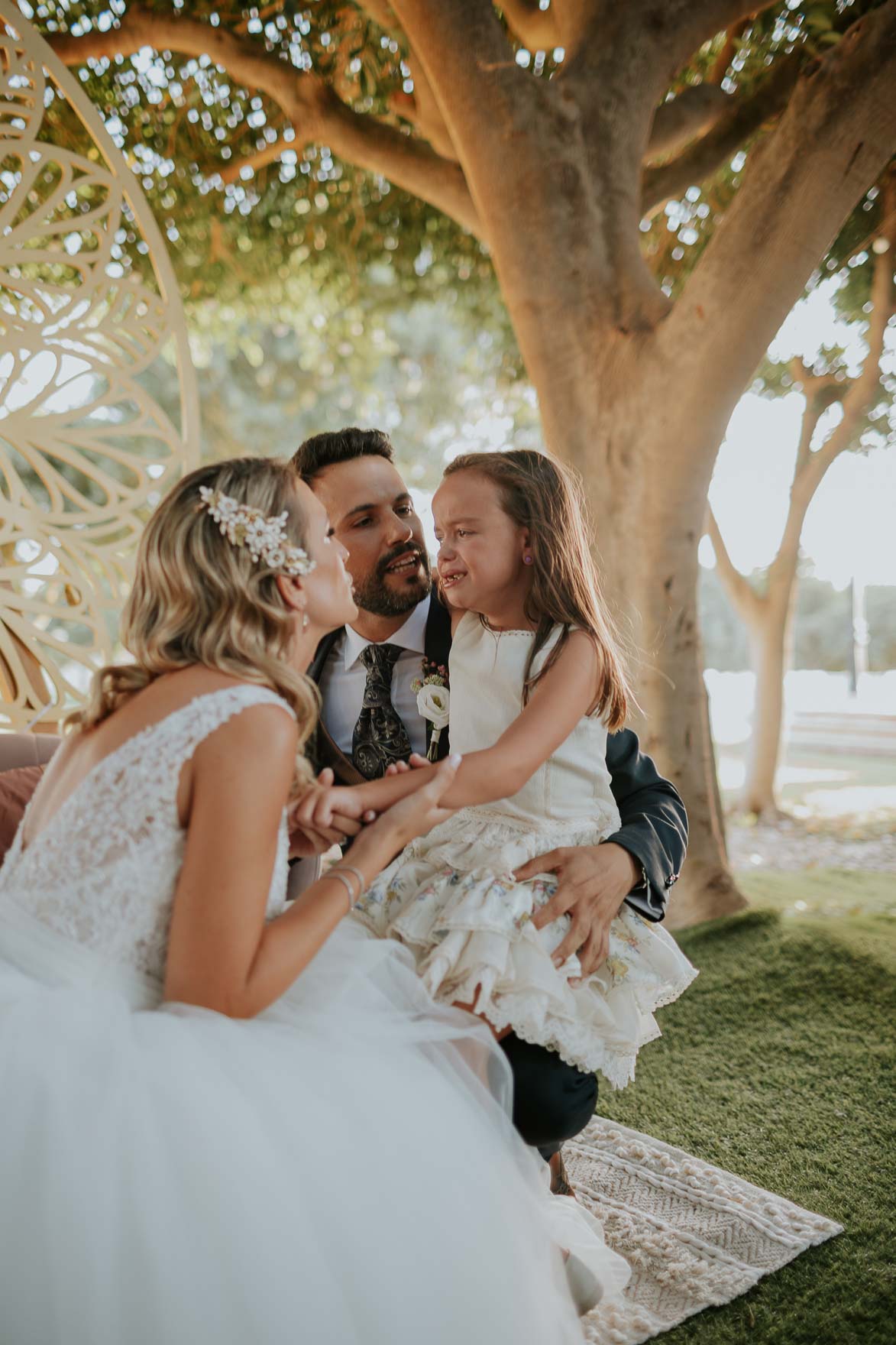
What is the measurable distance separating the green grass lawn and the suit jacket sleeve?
785mm

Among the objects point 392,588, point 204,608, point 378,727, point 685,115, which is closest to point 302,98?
point 685,115

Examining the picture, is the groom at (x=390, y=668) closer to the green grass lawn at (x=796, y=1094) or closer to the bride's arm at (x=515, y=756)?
the bride's arm at (x=515, y=756)

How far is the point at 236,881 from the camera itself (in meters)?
1.41

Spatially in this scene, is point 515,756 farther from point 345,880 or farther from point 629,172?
point 629,172

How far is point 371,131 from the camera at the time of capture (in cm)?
432

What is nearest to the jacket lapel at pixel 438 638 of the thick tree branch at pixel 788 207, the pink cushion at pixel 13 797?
the pink cushion at pixel 13 797

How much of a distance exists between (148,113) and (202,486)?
13.9 ft

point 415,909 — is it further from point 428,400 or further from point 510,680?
point 428,400

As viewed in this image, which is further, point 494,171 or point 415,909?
point 494,171

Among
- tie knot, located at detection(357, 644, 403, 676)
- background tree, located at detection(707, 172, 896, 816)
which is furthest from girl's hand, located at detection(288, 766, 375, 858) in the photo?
background tree, located at detection(707, 172, 896, 816)

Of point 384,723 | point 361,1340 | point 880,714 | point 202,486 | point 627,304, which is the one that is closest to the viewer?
point 361,1340

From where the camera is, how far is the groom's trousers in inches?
70.8

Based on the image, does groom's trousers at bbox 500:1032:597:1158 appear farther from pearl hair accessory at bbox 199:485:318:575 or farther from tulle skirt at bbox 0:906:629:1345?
pearl hair accessory at bbox 199:485:318:575

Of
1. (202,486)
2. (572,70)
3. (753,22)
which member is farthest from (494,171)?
(202,486)
